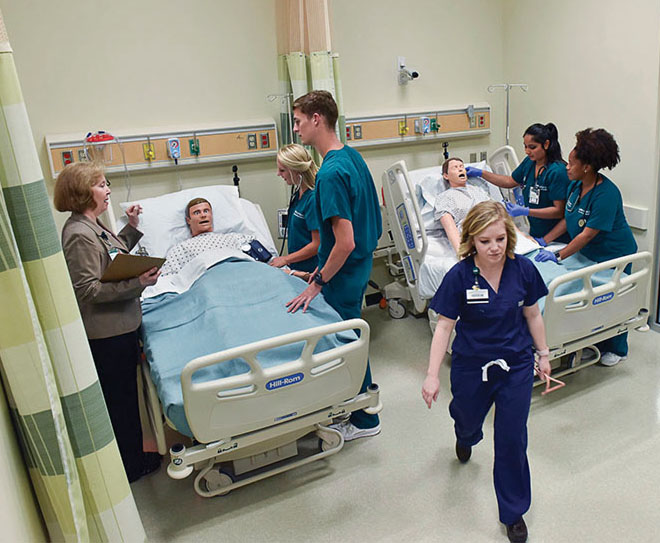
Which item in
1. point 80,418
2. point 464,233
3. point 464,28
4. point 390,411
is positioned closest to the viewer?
point 80,418

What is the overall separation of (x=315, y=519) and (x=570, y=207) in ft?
7.39

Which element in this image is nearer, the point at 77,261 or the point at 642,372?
the point at 77,261

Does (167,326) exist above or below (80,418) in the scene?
below

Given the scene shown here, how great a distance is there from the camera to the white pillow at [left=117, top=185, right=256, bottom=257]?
338cm

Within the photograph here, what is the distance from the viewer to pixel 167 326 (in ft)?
8.46

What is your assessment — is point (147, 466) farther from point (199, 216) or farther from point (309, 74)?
point (309, 74)

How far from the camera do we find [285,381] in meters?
2.16

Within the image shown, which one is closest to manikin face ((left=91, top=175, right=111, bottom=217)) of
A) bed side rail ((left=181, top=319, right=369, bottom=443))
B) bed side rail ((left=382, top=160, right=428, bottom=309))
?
bed side rail ((left=181, top=319, right=369, bottom=443))

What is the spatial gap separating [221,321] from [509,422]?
121cm

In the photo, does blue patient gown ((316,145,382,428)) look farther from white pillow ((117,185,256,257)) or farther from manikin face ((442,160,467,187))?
manikin face ((442,160,467,187))

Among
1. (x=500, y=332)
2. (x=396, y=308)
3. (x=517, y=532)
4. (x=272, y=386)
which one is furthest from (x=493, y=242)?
(x=396, y=308)

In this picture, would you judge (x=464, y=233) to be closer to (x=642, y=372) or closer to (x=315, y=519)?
(x=315, y=519)

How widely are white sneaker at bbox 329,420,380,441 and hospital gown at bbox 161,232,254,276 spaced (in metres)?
1.17

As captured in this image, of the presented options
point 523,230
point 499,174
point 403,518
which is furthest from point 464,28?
point 403,518
